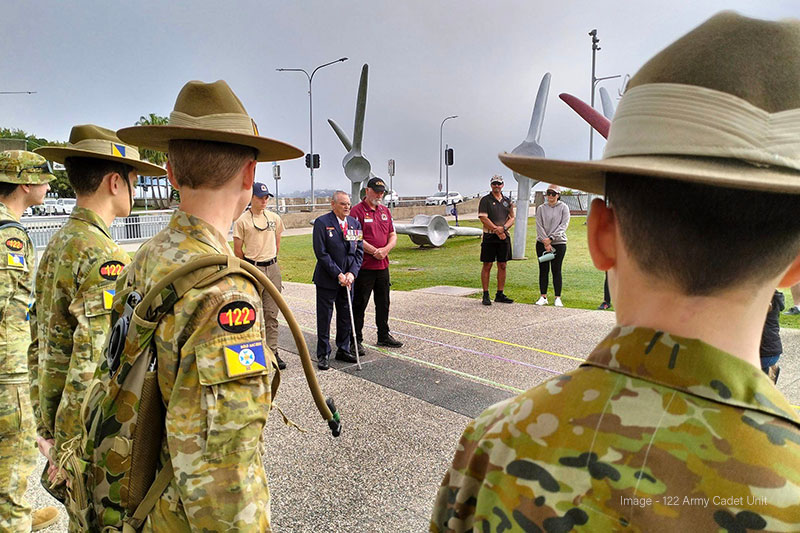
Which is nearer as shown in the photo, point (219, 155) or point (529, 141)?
point (219, 155)

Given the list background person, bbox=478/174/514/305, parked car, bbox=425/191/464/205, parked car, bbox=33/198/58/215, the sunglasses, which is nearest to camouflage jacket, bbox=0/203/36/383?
the sunglasses

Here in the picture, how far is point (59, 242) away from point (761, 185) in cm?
258

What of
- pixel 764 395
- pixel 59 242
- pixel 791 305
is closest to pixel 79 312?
pixel 59 242

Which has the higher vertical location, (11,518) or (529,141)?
(529,141)

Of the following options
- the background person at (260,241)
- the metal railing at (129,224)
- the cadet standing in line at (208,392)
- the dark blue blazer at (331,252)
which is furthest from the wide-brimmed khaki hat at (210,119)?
the metal railing at (129,224)

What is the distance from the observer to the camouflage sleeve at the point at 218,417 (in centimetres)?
Answer: 124

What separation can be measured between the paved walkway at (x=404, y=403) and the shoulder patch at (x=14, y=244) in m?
1.65

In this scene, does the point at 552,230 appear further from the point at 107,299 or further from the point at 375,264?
the point at 107,299

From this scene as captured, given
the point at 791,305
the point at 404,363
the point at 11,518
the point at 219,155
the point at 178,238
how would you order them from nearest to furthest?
1. the point at 178,238
2. the point at 219,155
3. the point at 11,518
4. the point at 404,363
5. the point at 791,305

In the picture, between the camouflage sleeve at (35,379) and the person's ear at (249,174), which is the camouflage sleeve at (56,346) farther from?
the person's ear at (249,174)

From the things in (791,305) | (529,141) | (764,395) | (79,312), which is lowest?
(791,305)

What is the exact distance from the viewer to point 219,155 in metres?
1.59

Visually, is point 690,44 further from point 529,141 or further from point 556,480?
point 529,141

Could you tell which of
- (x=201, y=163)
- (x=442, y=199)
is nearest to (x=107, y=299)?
(x=201, y=163)
